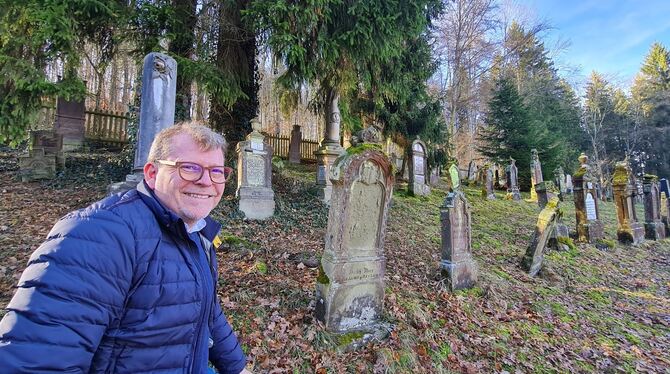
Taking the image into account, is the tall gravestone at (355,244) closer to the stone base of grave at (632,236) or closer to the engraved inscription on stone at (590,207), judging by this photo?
the engraved inscription on stone at (590,207)

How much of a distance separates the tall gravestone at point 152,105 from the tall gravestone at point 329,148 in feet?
14.9

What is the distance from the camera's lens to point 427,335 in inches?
143

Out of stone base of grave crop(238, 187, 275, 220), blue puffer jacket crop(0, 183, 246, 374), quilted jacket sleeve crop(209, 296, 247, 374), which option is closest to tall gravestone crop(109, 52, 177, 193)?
stone base of grave crop(238, 187, 275, 220)

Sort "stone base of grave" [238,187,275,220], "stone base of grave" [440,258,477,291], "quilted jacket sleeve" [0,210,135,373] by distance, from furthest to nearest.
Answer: "stone base of grave" [238,187,275,220], "stone base of grave" [440,258,477,291], "quilted jacket sleeve" [0,210,135,373]

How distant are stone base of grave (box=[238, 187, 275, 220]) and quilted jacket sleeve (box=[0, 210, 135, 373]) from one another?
629cm

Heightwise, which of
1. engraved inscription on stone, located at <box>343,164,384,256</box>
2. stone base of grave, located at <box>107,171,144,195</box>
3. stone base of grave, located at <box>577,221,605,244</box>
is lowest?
stone base of grave, located at <box>577,221,605,244</box>

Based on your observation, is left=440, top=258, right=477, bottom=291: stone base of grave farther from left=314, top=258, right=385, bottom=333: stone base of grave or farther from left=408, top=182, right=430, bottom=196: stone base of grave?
left=408, top=182, right=430, bottom=196: stone base of grave

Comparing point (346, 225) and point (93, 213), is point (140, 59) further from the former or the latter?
point (93, 213)

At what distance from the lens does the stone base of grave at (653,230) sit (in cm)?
1072

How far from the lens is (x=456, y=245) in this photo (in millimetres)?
5074

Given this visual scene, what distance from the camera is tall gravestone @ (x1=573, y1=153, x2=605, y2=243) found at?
879cm

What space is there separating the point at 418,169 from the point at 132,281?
460 inches

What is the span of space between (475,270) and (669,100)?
137 ft

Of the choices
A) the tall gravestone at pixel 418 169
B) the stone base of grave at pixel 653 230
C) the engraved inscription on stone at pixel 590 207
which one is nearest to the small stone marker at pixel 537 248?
the engraved inscription on stone at pixel 590 207
